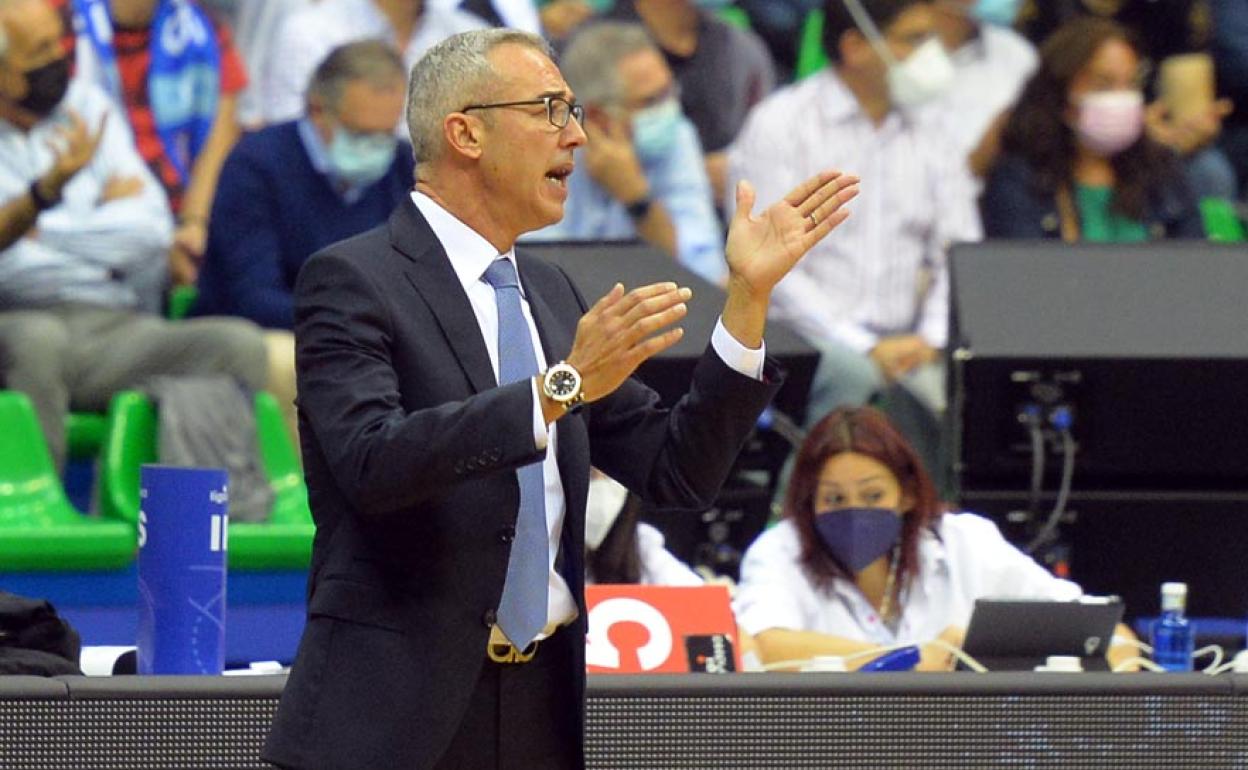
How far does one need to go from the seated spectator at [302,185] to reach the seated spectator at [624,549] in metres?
1.75

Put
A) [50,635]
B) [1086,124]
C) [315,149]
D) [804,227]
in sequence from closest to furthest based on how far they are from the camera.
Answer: [804,227] → [50,635] → [315,149] → [1086,124]

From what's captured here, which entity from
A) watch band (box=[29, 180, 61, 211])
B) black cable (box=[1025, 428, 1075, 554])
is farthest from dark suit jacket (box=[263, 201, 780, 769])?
watch band (box=[29, 180, 61, 211])

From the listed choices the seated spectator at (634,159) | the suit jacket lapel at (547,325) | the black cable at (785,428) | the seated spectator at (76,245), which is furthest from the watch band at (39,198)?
the suit jacket lapel at (547,325)

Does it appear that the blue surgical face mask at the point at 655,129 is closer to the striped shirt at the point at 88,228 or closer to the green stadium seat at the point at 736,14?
the green stadium seat at the point at 736,14

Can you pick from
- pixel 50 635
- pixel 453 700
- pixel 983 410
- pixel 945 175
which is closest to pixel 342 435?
pixel 453 700

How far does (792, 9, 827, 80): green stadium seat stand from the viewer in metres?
7.44

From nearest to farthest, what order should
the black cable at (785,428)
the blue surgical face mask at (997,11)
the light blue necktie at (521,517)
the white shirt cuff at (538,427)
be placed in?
1. the white shirt cuff at (538,427)
2. the light blue necktie at (521,517)
3. the black cable at (785,428)
4. the blue surgical face mask at (997,11)

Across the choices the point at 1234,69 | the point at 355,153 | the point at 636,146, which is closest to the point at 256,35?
the point at 355,153

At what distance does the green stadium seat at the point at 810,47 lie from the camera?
744 cm

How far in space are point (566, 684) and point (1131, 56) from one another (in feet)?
16.7

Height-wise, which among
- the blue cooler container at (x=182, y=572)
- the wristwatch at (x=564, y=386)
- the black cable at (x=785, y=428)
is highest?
the black cable at (x=785, y=428)

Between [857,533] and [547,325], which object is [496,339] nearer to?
[547,325]

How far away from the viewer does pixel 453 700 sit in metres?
2.48

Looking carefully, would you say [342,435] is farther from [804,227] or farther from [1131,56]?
[1131,56]
